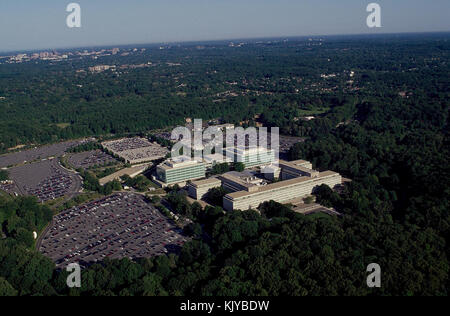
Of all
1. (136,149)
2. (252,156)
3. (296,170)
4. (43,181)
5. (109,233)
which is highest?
(252,156)

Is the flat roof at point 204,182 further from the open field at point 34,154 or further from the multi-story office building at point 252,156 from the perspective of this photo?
the open field at point 34,154

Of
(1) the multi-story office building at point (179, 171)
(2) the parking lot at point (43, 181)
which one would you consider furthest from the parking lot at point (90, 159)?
(1) the multi-story office building at point (179, 171)

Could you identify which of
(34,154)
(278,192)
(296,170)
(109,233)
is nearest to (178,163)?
(278,192)

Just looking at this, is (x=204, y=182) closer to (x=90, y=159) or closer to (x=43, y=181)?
(x=43, y=181)

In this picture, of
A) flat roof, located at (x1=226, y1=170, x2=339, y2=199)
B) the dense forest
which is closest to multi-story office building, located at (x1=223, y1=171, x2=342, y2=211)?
flat roof, located at (x1=226, y1=170, x2=339, y2=199)

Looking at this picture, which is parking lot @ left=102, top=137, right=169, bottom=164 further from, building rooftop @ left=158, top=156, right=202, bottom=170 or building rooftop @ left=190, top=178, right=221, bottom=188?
building rooftop @ left=190, top=178, right=221, bottom=188
